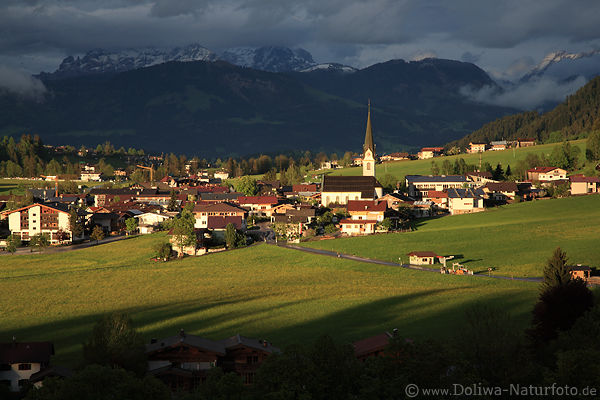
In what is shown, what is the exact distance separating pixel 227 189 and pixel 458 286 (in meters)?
91.9

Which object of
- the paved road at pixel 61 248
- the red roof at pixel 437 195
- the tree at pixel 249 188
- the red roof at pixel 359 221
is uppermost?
the tree at pixel 249 188

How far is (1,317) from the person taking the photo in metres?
55.2

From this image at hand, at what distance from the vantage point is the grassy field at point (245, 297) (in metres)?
47.0

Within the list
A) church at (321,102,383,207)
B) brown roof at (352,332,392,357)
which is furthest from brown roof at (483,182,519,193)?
brown roof at (352,332,392,357)

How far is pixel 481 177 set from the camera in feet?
445

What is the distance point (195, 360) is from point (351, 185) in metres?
84.6

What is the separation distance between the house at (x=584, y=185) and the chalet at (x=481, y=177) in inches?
866

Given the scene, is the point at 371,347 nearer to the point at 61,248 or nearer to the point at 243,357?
the point at 243,357

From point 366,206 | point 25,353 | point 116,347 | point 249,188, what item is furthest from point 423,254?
point 249,188

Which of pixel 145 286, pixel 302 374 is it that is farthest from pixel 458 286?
pixel 302 374

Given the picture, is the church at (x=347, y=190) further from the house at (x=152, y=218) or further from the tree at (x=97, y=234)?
the tree at (x=97, y=234)

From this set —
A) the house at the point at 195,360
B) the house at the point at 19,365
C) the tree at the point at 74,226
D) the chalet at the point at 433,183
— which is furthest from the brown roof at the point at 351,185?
the house at the point at 19,365

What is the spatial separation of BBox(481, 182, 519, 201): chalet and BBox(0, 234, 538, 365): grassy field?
1837 inches

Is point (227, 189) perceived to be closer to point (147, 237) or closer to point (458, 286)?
point (147, 237)
